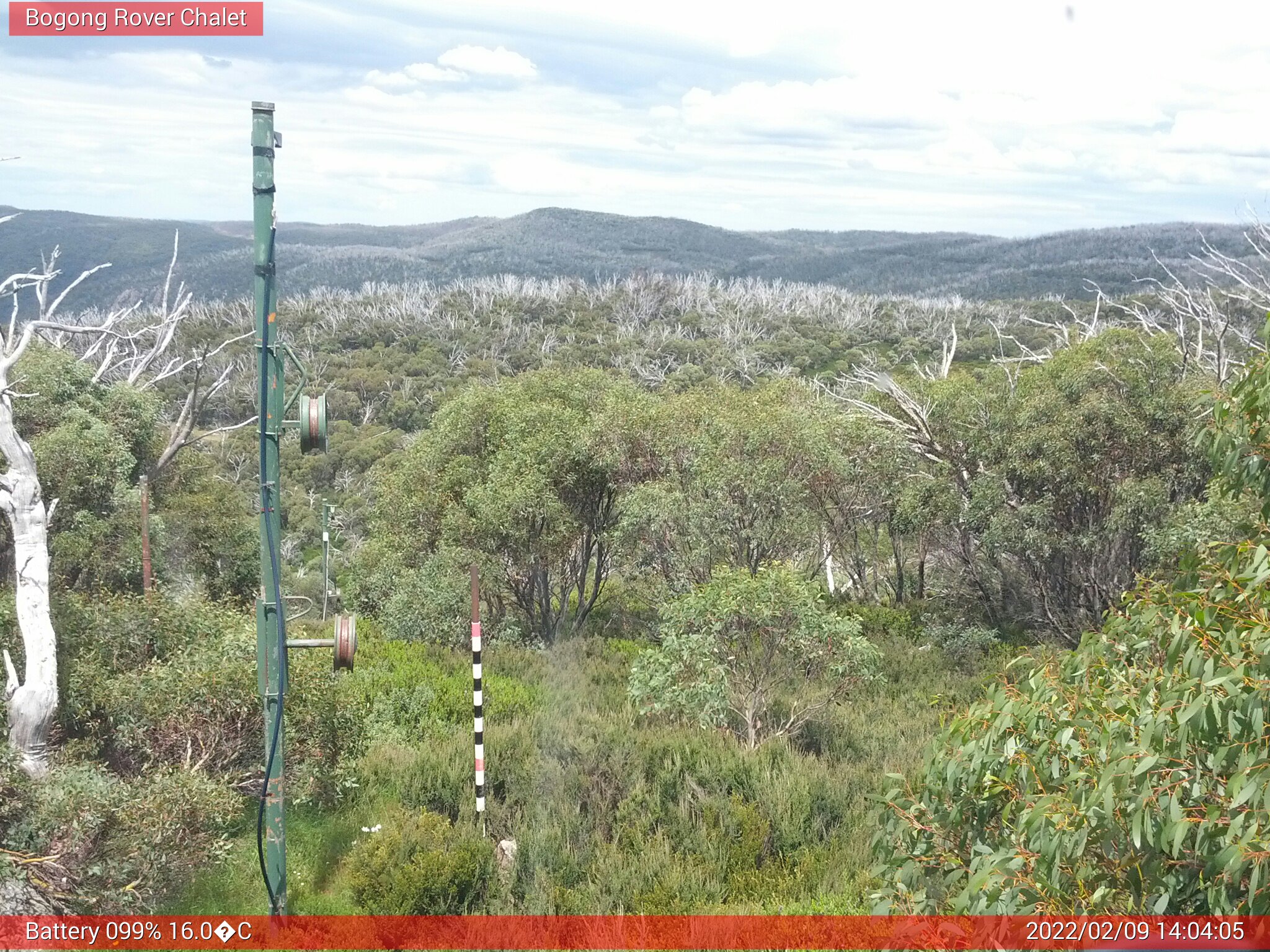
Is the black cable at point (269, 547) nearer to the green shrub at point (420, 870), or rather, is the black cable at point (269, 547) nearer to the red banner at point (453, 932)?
the red banner at point (453, 932)

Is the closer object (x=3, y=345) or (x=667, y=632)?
(x=3, y=345)

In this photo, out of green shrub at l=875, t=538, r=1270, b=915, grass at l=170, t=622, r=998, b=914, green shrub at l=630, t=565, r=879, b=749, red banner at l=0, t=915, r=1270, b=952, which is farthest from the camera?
green shrub at l=630, t=565, r=879, b=749

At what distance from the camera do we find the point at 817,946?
5215 millimetres

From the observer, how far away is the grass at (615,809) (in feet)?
21.3

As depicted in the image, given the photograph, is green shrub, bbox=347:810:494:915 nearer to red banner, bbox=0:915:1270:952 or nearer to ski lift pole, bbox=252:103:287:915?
red banner, bbox=0:915:1270:952

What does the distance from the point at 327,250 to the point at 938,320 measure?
89.1m

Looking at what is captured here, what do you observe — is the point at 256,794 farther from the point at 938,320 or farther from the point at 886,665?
the point at 938,320

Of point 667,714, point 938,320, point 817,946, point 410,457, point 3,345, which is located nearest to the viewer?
point 817,946

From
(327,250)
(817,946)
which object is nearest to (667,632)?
(817,946)

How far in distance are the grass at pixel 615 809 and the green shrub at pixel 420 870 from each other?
0.28 ft

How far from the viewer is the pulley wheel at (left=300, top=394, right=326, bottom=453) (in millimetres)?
5477

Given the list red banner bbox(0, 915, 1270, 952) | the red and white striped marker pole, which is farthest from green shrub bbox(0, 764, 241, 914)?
the red and white striped marker pole

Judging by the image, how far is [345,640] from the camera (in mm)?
5562

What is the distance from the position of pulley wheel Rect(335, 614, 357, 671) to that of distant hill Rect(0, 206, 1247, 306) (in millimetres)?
90995
